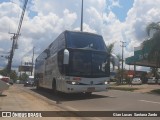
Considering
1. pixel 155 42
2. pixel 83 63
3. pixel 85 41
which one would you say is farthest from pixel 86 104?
pixel 155 42

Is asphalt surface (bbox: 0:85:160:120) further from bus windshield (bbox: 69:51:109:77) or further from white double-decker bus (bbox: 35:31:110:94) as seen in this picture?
bus windshield (bbox: 69:51:109:77)

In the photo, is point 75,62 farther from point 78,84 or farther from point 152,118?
point 152,118

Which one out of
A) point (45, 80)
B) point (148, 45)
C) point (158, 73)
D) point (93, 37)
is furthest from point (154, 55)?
point (158, 73)

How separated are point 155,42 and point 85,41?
13.5 m

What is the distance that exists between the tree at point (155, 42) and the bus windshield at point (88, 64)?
512 inches

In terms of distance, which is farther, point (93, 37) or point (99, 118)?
point (93, 37)

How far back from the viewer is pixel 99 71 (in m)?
23.3

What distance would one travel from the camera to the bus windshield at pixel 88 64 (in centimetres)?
2281

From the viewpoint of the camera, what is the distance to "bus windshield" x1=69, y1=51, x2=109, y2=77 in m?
22.8

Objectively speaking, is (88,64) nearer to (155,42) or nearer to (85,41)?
(85,41)

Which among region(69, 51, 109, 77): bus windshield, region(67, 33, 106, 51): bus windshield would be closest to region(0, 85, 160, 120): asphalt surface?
region(69, 51, 109, 77): bus windshield

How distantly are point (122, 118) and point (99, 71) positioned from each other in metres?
10.2

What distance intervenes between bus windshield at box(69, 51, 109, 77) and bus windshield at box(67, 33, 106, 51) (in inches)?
17.3

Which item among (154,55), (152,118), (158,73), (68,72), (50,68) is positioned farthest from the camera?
(158,73)
